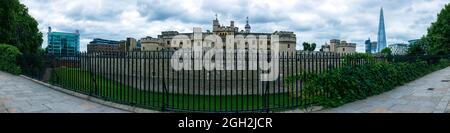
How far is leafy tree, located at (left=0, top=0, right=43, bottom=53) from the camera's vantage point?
24.0 metres

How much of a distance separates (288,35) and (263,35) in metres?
5.97

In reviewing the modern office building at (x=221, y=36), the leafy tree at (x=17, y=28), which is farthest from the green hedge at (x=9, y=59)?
the modern office building at (x=221, y=36)

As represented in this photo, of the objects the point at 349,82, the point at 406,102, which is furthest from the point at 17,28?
the point at 406,102

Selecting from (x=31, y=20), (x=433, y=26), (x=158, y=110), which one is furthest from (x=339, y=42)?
(x=158, y=110)

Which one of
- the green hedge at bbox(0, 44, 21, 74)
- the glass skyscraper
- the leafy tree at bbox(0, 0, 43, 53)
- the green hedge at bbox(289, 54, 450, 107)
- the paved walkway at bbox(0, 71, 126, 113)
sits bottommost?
the paved walkway at bbox(0, 71, 126, 113)

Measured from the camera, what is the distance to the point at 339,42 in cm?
6175

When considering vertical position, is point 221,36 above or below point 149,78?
above

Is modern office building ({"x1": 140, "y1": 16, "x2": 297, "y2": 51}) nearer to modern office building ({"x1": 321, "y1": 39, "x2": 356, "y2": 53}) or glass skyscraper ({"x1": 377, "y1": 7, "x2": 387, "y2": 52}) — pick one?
modern office building ({"x1": 321, "y1": 39, "x2": 356, "y2": 53})

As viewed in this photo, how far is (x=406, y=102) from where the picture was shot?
7812mm

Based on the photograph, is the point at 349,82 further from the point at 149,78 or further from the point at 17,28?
the point at 17,28

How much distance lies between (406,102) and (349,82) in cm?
139

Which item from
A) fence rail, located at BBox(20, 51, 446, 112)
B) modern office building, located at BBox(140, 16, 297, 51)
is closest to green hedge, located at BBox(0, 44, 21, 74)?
fence rail, located at BBox(20, 51, 446, 112)

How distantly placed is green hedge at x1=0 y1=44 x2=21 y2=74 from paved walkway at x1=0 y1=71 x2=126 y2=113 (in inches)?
149

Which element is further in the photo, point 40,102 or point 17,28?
point 17,28
